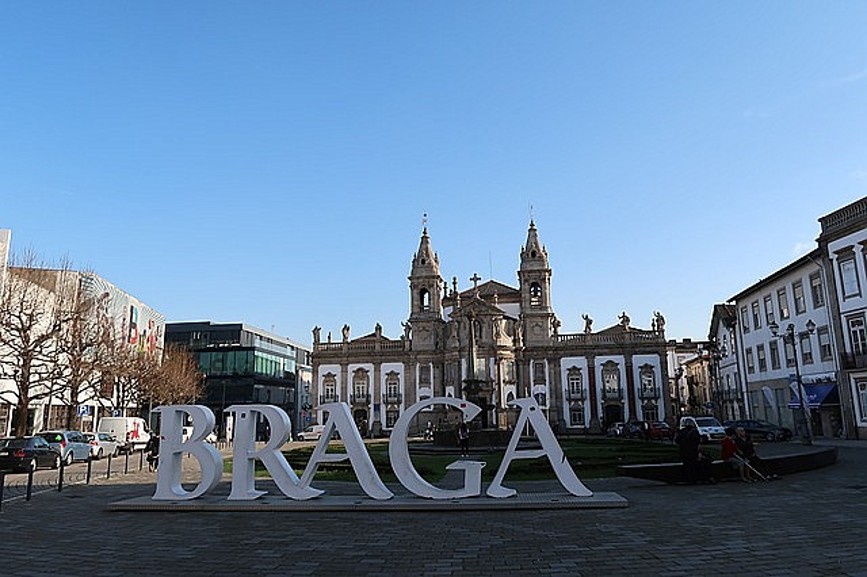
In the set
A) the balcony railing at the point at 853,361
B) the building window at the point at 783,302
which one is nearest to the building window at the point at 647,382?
the building window at the point at 783,302

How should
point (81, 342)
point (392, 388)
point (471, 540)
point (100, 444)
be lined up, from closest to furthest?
point (471, 540)
point (100, 444)
point (81, 342)
point (392, 388)

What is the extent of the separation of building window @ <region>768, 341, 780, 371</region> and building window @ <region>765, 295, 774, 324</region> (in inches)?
60.8

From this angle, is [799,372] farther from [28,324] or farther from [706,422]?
[28,324]

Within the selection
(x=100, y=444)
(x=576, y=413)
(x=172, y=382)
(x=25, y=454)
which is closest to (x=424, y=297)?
(x=576, y=413)

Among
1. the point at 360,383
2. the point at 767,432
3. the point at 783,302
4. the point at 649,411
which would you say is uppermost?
the point at 783,302

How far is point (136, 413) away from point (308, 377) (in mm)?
36370

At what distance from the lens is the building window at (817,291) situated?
36.6 m

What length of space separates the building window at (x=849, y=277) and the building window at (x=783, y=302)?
6294 millimetres

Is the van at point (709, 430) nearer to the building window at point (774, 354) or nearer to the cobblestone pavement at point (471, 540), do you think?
the building window at point (774, 354)

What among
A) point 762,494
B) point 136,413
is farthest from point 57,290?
point 762,494

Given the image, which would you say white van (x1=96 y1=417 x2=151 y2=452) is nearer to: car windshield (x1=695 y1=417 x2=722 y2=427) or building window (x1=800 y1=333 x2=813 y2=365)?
car windshield (x1=695 y1=417 x2=722 y2=427)

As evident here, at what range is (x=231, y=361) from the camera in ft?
265

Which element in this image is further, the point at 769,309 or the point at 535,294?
the point at 535,294

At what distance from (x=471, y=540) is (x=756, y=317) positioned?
4307 cm
